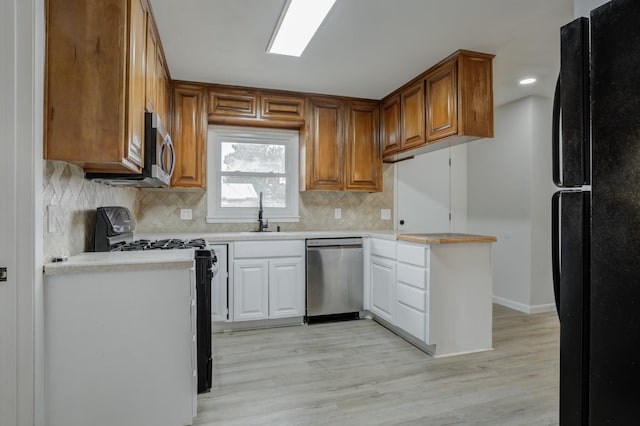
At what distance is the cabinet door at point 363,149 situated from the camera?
4.06 m

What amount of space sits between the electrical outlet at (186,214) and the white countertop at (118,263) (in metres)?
1.80

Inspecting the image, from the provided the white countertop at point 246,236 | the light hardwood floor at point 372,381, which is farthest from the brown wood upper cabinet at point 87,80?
the white countertop at point 246,236

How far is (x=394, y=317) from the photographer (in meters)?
3.22

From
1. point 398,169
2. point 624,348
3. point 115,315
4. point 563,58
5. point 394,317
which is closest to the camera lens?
point 624,348

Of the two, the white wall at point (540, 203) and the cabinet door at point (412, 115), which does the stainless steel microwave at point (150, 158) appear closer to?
the cabinet door at point (412, 115)

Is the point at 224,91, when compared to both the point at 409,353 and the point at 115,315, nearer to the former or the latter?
the point at 115,315

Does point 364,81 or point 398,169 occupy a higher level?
point 364,81

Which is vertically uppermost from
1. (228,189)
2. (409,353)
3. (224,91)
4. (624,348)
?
(224,91)

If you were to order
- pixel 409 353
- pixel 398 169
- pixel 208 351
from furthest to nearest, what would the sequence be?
pixel 398 169
pixel 409 353
pixel 208 351

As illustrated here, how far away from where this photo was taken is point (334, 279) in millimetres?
3635

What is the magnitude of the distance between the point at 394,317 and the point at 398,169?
191cm

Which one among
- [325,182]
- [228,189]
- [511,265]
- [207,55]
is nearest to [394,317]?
[325,182]

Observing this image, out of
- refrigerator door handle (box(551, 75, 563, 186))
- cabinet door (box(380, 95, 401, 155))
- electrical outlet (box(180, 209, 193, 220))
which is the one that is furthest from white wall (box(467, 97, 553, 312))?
electrical outlet (box(180, 209, 193, 220))

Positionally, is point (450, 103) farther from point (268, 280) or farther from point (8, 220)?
point (8, 220)
